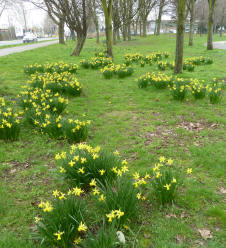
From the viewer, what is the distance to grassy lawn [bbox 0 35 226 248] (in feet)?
7.94

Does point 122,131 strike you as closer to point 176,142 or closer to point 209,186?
point 176,142

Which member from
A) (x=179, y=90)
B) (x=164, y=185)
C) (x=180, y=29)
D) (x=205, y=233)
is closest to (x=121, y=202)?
(x=164, y=185)

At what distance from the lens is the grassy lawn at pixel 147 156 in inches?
95.2

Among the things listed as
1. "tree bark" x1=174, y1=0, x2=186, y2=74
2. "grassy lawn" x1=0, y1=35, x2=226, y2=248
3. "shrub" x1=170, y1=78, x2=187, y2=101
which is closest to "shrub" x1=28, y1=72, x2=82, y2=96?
"grassy lawn" x1=0, y1=35, x2=226, y2=248

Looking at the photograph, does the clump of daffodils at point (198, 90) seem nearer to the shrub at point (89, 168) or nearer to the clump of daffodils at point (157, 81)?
the clump of daffodils at point (157, 81)

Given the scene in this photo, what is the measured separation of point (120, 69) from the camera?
368 inches

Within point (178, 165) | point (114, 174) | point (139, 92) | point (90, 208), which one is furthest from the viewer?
point (139, 92)

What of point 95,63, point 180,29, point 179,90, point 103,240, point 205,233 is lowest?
point 205,233

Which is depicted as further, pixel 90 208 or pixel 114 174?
pixel 114 174

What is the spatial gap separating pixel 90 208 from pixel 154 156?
5.13ft

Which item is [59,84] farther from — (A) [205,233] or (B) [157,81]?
(A) [205,233]

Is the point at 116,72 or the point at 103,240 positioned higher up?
the point at 116,72

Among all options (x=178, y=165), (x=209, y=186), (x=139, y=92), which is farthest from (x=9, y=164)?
(x=139, y=92)

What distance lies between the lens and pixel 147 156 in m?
3.83
